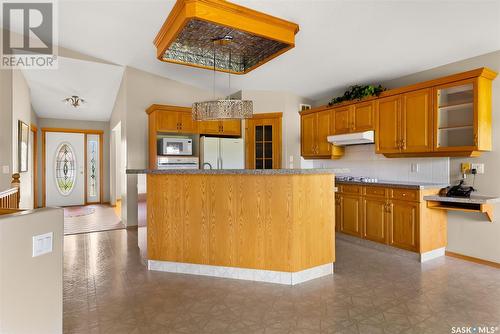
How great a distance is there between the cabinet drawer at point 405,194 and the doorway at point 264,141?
7.16 ft

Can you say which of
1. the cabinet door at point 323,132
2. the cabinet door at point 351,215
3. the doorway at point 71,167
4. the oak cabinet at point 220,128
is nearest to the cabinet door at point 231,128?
the oak cabinet at point 220,128

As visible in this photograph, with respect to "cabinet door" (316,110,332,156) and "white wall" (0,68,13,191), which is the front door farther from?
"cabinet door" (316,110,332,156)

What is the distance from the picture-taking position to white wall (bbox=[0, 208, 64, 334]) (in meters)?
1.38

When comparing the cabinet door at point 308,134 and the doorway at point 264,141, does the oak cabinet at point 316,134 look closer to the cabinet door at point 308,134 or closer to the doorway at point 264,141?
the cabinet door at point 308,134

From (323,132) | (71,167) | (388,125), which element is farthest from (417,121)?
(71,167)

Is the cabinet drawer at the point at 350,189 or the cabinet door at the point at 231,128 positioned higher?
the cabinet door at the point at 231,128

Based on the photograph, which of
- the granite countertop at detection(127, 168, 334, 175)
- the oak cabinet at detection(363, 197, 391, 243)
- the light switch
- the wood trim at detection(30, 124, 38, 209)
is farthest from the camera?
the wood trim at detection(30, 124, 38, 209)

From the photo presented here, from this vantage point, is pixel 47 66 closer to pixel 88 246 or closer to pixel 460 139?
pixel 88 246

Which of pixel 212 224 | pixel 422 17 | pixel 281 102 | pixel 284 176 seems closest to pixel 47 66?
pixel 281 102

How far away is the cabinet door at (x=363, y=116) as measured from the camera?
14.0 feet

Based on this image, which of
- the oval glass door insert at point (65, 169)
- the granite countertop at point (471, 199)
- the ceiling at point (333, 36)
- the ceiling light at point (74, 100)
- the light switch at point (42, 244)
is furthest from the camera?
the oval glass door insert at point (65, 169)

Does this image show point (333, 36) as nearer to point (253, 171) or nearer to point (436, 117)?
point (436, 117)

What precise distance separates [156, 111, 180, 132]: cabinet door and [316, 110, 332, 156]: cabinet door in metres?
2.48
